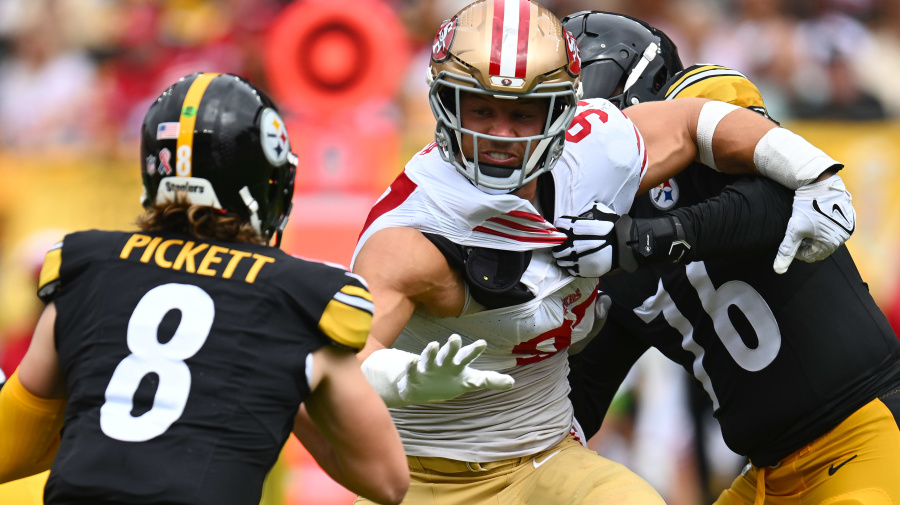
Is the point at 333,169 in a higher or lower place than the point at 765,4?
lower

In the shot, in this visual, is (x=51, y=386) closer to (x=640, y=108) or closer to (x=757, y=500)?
(x=640, y=108)

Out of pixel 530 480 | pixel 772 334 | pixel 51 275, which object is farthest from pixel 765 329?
pixel 51 275

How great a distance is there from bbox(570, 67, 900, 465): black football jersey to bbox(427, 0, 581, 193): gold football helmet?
0.53m

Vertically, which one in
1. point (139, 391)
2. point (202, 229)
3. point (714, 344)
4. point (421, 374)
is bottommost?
point (714, 344)

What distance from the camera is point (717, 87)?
332 centimetres

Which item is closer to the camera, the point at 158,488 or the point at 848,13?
the point at 158,488

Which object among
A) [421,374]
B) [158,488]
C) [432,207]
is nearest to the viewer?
[158,488]

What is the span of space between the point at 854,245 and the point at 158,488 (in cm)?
545

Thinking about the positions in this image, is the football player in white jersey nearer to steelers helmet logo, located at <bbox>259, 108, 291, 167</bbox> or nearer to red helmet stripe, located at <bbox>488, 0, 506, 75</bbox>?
red helmet stripe, located at <bbox>488, 0, 506, 75</bbox>

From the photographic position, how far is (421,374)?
2.43m

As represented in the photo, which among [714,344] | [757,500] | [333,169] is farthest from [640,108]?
[333,169]

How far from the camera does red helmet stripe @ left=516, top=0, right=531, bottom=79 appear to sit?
2898 millimetres

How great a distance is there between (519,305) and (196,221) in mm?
977

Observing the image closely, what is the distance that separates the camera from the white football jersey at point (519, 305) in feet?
9.45
